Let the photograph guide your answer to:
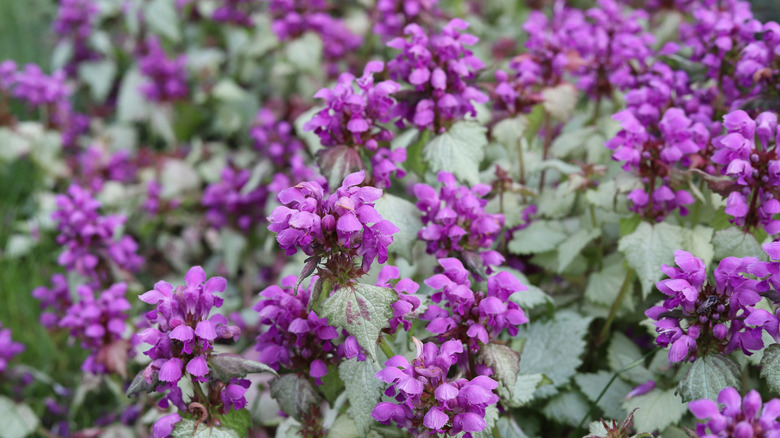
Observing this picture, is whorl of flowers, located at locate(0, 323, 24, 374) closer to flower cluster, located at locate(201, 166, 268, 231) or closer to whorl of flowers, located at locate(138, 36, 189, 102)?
flower cluster, located at locate(201, 166, 268, 231)

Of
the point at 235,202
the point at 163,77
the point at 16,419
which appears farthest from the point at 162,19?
the point at 16,419

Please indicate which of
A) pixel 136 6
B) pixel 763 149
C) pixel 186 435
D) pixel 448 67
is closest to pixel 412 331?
pixel 186 435

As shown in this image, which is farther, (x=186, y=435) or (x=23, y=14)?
(x=23, y=14)

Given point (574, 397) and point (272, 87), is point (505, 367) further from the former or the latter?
point (272, 87)

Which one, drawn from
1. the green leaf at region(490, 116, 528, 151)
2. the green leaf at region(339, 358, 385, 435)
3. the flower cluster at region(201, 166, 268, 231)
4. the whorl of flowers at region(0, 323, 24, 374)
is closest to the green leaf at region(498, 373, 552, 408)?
the green leaf at region(339, 358, 385, 435)

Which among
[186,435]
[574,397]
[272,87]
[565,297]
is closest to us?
[186,435]

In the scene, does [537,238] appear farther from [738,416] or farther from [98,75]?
[98,75]

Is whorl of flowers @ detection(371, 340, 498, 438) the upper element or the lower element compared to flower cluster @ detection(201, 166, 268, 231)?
upper

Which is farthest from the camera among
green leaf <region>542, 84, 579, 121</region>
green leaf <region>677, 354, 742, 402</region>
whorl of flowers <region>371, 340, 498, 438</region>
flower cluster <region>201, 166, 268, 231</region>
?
flower cluster <region>201, 166, 268, 231</region>
